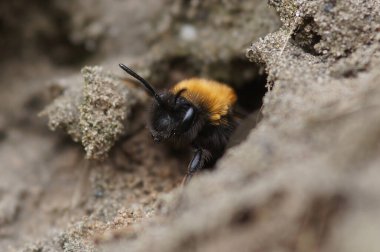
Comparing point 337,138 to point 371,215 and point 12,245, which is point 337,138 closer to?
point 371,215

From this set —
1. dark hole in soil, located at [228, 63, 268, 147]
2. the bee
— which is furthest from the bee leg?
dark hole in soil, located at [228, 63, 268, 147]

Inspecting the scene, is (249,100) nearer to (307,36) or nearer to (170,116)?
(170,116)

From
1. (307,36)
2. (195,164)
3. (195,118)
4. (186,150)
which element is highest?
(186,150)

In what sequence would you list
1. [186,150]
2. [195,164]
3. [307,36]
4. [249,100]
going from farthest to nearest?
[249,100] < [186,150] < [195,164] < [307,36]

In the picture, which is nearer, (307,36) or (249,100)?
(307,36)

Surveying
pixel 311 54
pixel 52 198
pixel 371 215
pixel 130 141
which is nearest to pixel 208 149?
pixel 130 141

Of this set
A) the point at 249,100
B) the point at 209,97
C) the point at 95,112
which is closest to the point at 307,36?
the point at 209,97

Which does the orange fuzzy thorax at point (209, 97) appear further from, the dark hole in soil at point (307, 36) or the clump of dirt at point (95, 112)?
the dark hole in soil at point (307, 36)
